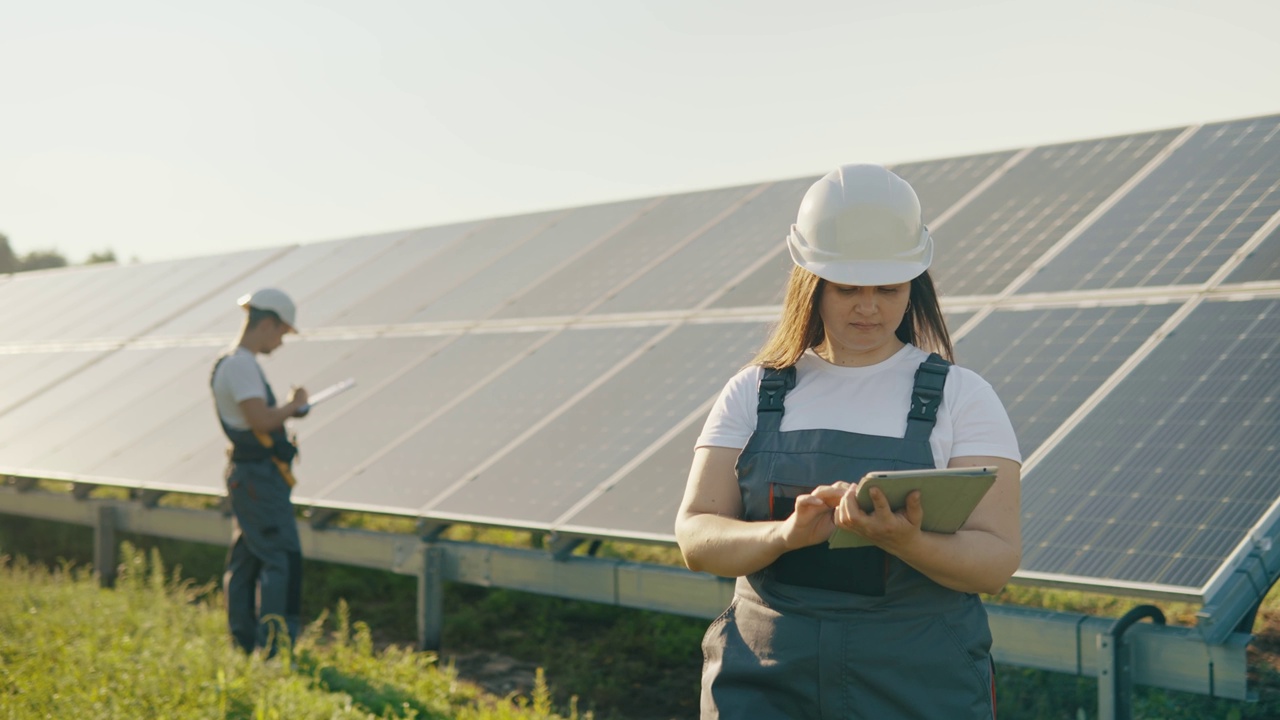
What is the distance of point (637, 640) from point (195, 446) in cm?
384

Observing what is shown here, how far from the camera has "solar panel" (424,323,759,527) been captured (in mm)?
6543

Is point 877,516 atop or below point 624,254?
below

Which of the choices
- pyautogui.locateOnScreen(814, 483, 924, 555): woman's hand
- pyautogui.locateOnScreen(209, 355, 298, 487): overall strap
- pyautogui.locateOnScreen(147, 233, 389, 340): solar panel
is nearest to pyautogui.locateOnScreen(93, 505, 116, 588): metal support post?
pyautogui.locateOnScreen(147, 233, 389, 340): solar panel

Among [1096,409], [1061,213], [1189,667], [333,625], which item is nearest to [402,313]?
[333,625]

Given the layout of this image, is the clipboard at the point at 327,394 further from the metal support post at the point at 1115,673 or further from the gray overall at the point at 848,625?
the gray overall at the point at 848,625

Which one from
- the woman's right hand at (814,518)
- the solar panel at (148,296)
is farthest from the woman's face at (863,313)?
the solar panel at (148,296)

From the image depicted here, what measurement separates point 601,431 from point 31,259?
56.7 m

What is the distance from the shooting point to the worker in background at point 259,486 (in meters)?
6.68

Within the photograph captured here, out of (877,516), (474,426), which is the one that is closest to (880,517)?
(877,516)

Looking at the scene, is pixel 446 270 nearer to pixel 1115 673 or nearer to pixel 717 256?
pixel 717 256

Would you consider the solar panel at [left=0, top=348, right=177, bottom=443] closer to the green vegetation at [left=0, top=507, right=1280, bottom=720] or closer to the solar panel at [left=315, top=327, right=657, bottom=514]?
the green vegetation at [left=0, top=507, right=1280, bottom=720]

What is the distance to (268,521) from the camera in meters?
6.68

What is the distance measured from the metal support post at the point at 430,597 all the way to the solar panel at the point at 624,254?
231 cm

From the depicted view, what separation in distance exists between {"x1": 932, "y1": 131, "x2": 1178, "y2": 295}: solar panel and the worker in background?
3.81 meters
